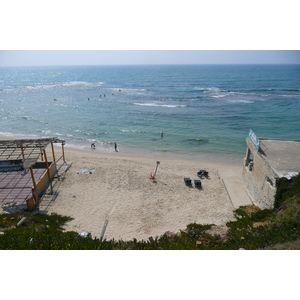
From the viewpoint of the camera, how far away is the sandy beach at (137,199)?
531 inches

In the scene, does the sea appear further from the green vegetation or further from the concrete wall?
the green vegetation

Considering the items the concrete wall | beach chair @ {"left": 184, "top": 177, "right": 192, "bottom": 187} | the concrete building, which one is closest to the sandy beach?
beach chair @ {"left": 184, "top": 177, "right": 192, "bottom": 187}

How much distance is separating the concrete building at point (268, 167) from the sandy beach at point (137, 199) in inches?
79.8

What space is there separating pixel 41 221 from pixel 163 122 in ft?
96.0

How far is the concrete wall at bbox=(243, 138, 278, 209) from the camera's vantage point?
517 inches

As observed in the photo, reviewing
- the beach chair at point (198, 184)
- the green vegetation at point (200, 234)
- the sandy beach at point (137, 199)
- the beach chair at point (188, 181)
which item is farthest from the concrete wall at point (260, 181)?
the beach chair at point (188, 181)

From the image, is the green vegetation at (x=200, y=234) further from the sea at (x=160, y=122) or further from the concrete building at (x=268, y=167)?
the sea at (x=160, y=122)

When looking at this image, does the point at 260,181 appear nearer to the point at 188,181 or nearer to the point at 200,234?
the point at 188,181

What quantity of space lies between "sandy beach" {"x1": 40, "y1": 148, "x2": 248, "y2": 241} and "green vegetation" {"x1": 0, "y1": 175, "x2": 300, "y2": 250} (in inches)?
57.0

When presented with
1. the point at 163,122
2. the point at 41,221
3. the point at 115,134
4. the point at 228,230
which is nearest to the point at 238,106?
the point at 163,122

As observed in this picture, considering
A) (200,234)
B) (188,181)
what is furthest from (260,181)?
(200,234)

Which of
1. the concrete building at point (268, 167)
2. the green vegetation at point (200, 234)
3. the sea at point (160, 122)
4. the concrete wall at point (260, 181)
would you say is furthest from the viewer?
the sea at point (160, 122)

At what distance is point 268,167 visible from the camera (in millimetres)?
13555

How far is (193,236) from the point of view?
1084cm
